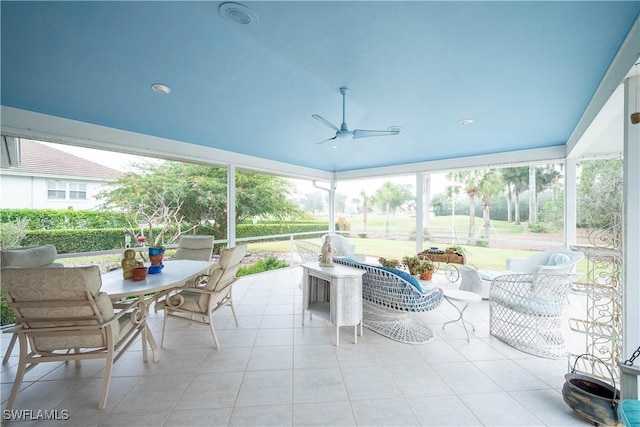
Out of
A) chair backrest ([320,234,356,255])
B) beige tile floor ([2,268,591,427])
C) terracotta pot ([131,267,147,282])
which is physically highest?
terracotta pot ([131,267,147,282])

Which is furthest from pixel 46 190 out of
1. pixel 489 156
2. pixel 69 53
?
A: pixel 489 156

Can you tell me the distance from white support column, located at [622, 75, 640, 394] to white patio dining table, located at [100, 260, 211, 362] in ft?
11.6

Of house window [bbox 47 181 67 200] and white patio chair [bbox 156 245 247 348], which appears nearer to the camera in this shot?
white patio chair [bbox 156 245 247 348]

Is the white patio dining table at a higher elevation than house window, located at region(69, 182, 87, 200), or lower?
lower

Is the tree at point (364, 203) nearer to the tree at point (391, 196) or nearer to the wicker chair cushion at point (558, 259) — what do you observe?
the tree at point (391, 196)

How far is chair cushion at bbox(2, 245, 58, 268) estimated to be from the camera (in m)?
2.46

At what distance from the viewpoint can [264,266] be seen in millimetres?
6734

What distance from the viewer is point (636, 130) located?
1781 mm

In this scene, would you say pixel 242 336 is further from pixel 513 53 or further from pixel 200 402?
pixel 513 53

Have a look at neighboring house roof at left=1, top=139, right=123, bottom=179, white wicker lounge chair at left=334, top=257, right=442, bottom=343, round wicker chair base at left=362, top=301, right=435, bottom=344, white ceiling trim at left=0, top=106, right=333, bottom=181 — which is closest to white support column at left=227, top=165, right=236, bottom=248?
white ceiling trim at left=0, top=106, right=333, bottom=181

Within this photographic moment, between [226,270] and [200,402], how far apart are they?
1.13 meters

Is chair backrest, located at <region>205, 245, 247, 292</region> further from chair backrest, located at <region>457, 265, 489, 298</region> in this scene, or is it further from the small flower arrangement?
chair backrest, located at <region>457, 265, 489, 298</region>

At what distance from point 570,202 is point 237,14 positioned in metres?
5.46

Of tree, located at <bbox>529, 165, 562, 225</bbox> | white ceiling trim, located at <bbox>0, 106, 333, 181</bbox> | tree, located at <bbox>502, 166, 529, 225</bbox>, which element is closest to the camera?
white ceiling trim, located at <bbox>0, 106, 333, 181</bbox>
